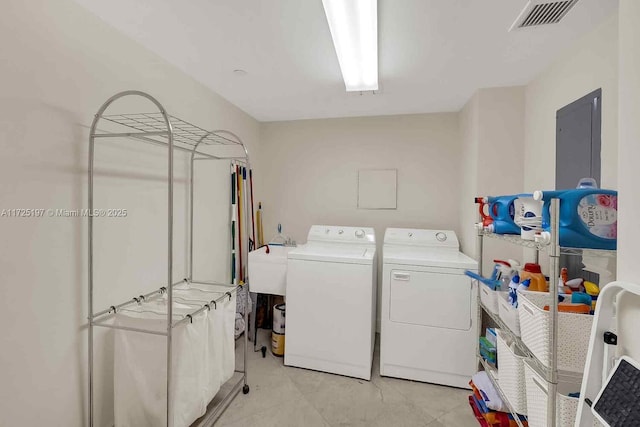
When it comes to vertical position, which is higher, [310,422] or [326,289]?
[326,289]

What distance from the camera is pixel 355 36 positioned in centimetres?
158

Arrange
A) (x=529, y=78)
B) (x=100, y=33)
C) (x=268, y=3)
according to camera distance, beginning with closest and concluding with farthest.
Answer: (x=268, y=3), (x=100, y=33), (x=529, y=78)

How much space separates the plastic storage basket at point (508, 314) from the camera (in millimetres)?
1436

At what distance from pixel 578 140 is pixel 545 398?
1.39m

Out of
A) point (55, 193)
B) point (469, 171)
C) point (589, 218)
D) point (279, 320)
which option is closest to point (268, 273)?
point (279, 320)

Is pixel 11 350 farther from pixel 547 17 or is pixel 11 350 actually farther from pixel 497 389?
pixel 547 17

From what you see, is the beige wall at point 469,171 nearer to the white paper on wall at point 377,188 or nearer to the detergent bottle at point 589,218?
the white paper on wall at point 377,188

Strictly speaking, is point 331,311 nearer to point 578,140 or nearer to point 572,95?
point 578,140

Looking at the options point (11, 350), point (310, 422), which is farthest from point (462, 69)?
point (11, 350)

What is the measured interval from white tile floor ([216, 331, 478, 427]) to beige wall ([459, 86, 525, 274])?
109 cm

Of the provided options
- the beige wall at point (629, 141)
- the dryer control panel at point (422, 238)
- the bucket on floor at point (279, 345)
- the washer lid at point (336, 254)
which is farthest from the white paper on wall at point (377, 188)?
the beige wall at point (629, 141)

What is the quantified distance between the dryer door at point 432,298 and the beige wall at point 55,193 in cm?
181

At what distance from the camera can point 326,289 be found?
7.61ft

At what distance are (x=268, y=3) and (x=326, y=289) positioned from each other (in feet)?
6.25
